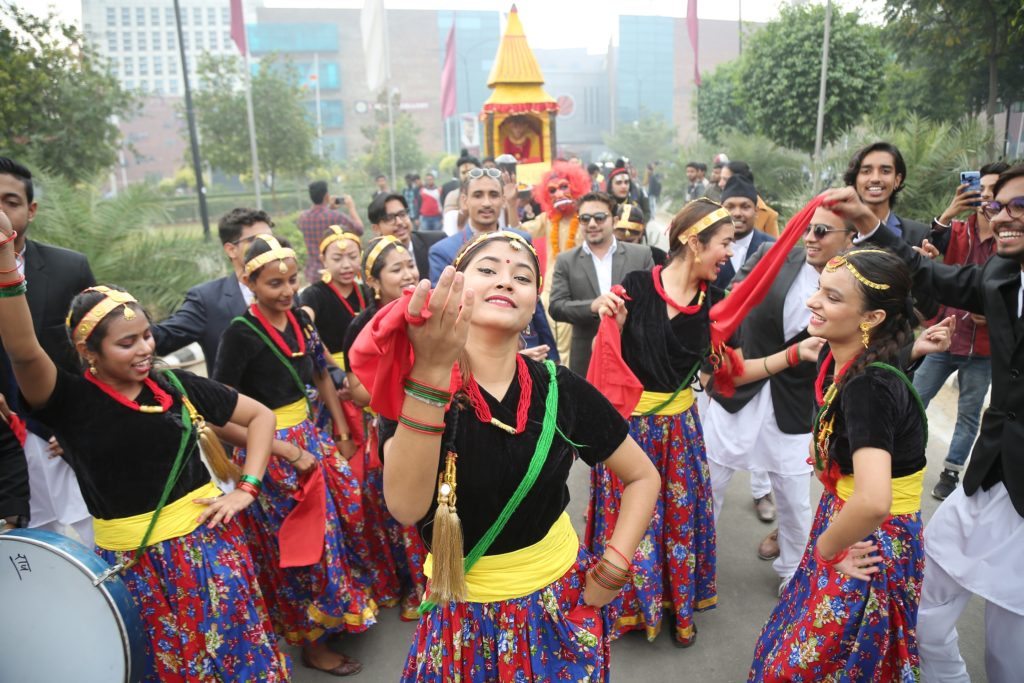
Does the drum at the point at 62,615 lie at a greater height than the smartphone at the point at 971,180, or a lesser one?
lesser

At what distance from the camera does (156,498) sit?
8.89ft

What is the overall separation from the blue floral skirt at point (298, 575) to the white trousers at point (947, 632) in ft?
8.43

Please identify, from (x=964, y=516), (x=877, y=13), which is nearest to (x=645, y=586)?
(x=964, y=516)

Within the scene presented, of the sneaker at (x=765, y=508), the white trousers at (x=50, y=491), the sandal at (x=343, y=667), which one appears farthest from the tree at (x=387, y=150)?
the sandal at (x=343, y=667)

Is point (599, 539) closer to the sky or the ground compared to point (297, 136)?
closer to the ground

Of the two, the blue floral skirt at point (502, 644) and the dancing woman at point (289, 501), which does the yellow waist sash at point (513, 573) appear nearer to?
the blue floral skirt at point (502, 644)

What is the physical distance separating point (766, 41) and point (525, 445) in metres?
15.9

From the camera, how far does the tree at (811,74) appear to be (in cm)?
1346

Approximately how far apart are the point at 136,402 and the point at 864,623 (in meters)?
2.88

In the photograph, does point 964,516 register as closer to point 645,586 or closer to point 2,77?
point 645,586

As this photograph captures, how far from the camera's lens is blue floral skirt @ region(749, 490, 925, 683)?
2.51 metres

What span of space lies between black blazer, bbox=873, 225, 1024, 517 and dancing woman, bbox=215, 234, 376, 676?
2.92m

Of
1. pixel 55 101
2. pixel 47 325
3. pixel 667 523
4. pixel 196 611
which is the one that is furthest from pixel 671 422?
pixel 55 101

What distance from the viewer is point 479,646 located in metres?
1.92
